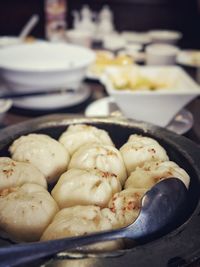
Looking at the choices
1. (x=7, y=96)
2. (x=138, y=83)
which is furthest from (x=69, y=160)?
(x=138, y=83)

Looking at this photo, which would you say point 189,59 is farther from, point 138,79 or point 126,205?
point 126,205

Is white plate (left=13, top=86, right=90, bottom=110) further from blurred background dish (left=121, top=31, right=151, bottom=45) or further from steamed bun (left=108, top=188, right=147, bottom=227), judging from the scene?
blurred background dish (left=121, top=31, right=151, bottom=45)

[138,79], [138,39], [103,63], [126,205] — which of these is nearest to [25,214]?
[126,205]

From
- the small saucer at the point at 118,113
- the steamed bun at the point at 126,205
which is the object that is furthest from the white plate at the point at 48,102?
the steamed bun at the point at 126,205

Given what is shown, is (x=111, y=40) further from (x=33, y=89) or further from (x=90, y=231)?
(x=90, y=231)

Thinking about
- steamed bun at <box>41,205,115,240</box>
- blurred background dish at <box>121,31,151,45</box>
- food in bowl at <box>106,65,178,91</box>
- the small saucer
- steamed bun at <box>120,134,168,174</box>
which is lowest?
blurred background dish at <box>121,31,151,45</box>

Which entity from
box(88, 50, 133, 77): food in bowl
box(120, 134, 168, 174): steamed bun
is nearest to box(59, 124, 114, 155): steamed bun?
box(120, 134, 168, 174): steamed bun

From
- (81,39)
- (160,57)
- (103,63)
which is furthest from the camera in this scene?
(81,39)

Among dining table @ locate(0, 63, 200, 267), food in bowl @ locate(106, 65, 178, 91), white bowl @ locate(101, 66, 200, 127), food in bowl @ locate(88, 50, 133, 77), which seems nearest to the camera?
white bowl @ locate(101, 66, 200, 127)
